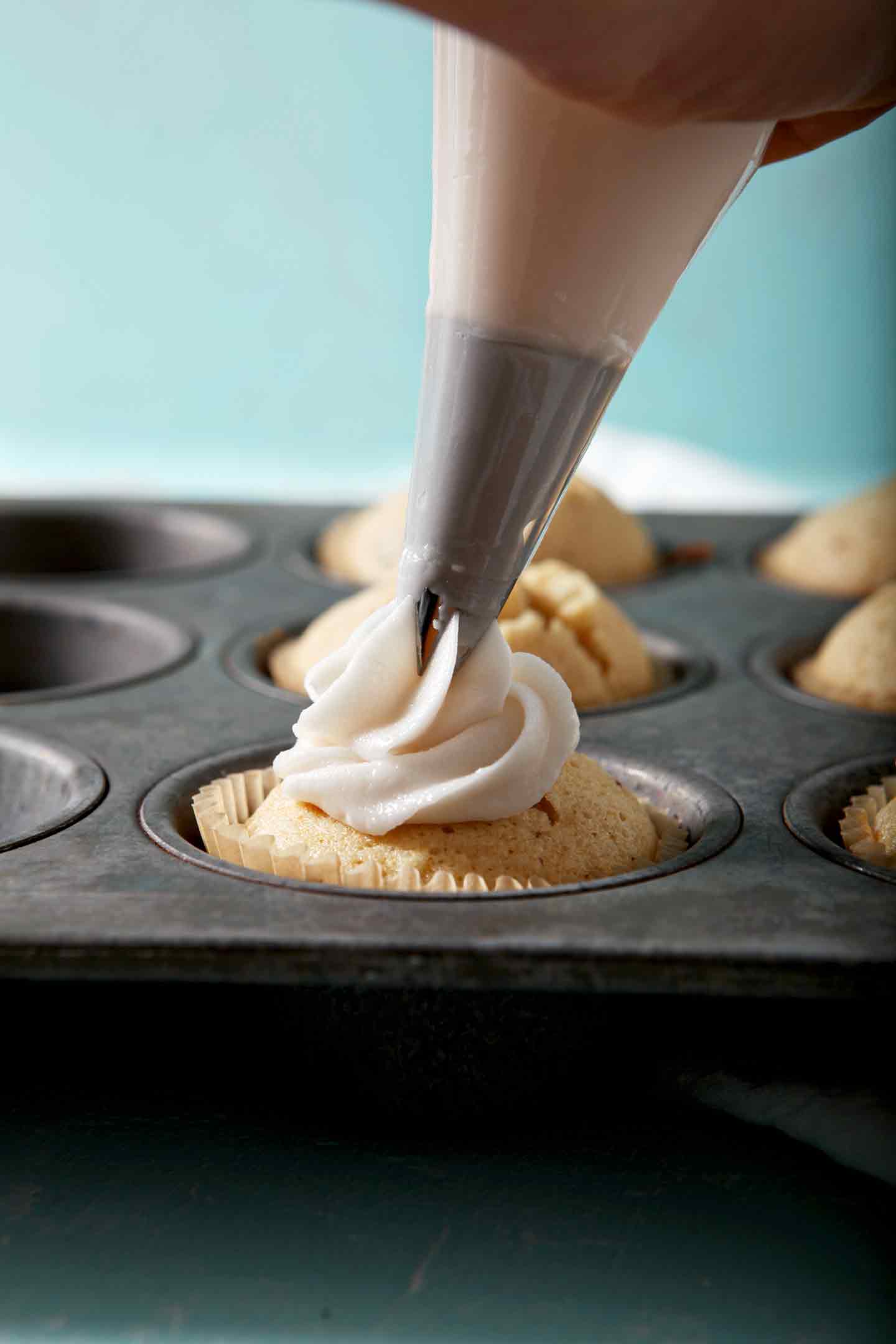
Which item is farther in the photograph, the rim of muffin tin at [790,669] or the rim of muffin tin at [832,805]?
the rim of muffin tin at [790,669]

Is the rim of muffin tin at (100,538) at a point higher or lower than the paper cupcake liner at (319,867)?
lower

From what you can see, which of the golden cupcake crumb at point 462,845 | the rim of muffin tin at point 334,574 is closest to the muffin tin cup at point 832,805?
the golden cupcake crumb at point 462,845

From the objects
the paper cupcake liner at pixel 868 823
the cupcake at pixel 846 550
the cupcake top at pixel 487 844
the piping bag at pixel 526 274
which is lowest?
the cupcake top at pixel 487 844

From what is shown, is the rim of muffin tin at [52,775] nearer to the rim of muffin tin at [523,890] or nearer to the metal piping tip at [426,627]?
the rim of muffin tin at [523,890]

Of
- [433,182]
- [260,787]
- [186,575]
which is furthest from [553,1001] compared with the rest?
[186,575]

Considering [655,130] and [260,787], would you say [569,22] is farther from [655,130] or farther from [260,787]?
[260,787]

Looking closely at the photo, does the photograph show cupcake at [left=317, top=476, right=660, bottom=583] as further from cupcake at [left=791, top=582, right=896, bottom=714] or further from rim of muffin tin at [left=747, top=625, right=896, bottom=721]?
cupcake at [left=791, top=582, right=896, bottom=714]

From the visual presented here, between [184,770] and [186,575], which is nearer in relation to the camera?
[184,770]

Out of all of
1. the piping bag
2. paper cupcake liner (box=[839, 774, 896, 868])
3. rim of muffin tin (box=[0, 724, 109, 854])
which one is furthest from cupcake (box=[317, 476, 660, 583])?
the piping bag
